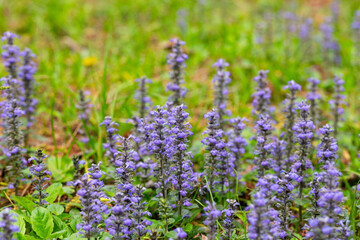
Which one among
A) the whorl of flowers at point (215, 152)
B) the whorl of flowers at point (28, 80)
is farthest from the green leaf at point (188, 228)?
the whorl of flowers at point (28, 80)

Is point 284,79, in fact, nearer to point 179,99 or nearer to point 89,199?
point 179,99

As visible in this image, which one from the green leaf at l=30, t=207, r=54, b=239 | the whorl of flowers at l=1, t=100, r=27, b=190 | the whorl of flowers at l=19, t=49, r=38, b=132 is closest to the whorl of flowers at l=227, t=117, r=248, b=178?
the green leaf at l=30, t=207, r=54, b=239

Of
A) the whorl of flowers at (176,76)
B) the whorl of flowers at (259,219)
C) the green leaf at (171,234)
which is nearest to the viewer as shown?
the whorl of flowers at (259,219)

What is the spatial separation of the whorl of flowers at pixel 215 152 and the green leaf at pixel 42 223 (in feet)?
6.40

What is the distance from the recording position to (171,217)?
4.62 m

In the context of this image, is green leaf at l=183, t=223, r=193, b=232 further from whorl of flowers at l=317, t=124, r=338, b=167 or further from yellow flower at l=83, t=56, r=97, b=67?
yellow flower at l=83, t=56, r=97, b=67

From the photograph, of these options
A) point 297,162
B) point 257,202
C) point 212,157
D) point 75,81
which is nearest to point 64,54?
point 75,81

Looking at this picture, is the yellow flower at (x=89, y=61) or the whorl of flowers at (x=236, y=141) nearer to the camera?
the whorl of flowers at (x=236, y=141)

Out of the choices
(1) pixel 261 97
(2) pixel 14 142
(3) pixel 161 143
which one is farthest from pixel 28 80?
(1) pixel 261 97

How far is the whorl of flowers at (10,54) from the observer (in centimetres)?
605

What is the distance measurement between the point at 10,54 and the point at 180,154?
11.4 ft

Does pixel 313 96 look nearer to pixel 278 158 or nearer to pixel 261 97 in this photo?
pixel 261 97

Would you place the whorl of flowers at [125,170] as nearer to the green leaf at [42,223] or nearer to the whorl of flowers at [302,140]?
the green leaf at [42,223]

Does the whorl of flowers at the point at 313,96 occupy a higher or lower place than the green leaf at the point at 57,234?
higher
